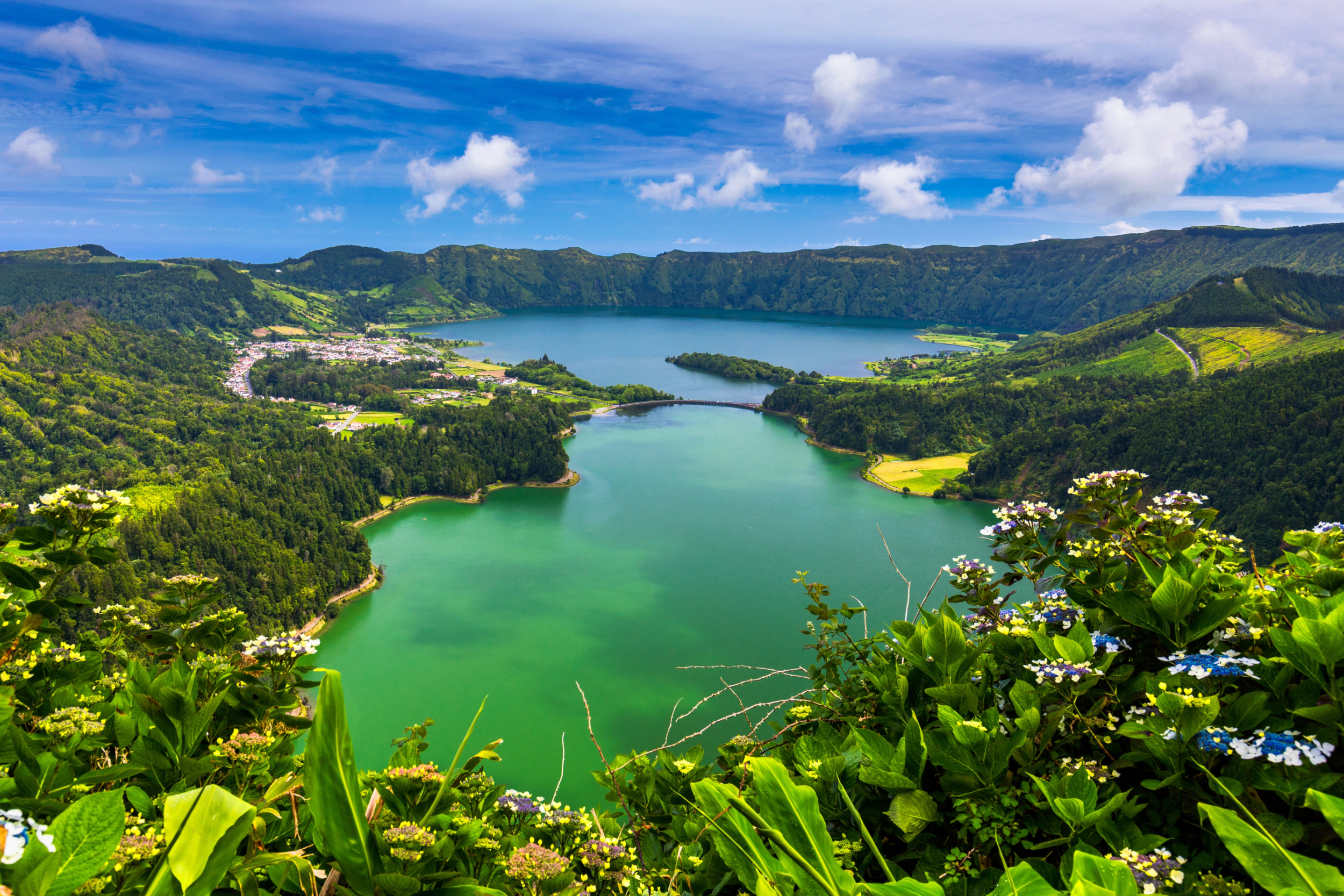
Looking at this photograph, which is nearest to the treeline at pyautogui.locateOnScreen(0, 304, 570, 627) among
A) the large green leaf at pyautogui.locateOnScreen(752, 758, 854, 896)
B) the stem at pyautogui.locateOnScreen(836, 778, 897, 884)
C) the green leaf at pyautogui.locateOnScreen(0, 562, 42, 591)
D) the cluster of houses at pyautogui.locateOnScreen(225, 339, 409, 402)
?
the cluster of houses at pyautogui.locateOnScreen(225, 339, 409, 402)

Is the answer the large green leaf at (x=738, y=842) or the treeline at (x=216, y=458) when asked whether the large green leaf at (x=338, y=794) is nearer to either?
the large green leaf at (x=738, y=842)

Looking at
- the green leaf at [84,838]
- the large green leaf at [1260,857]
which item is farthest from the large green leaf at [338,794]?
the large green leaf at [1260,857]

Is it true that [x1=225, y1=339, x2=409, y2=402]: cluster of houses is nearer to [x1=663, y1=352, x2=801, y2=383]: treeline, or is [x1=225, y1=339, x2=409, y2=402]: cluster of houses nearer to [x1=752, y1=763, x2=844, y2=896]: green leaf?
[x1=663, y1=352, x2=801, y2=383]: treeline

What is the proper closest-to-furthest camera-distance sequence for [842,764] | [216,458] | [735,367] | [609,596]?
1. [842,764]
2. [609,596]
3. [216,458]
4. [735,367]

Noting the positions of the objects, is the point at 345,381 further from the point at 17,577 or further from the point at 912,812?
the point at 912,812

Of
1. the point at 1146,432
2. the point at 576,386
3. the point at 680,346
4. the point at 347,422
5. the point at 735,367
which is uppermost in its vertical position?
A: the point at 680,346

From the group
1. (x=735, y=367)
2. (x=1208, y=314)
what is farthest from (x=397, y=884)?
(x=1208, y=314)
